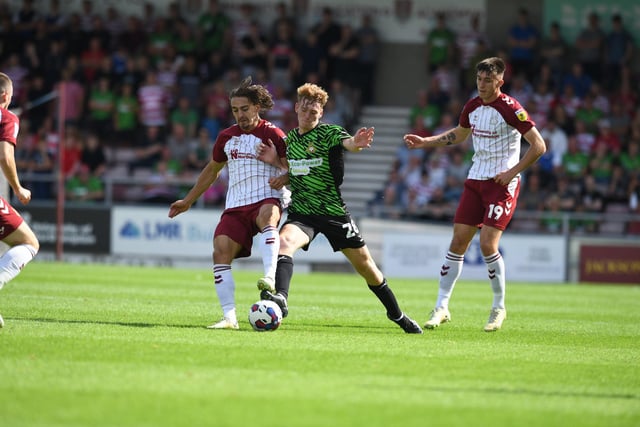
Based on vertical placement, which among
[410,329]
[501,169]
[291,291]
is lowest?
[291,291]

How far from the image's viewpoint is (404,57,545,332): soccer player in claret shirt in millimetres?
11203

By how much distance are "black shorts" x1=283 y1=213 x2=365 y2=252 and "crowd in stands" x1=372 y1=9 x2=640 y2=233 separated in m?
14.6

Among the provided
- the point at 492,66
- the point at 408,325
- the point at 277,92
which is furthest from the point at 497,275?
the point at 277,92

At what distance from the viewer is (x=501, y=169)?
1138cm

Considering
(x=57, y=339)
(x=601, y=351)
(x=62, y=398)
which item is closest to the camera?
(x=62, y=398)

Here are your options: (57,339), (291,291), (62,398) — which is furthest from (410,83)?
(62,398)

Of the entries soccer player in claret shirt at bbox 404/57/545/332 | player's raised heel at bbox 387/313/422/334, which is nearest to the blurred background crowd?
soccer player in claret shirt at bbox 404/57/545/332

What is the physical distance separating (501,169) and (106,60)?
20.2 metres

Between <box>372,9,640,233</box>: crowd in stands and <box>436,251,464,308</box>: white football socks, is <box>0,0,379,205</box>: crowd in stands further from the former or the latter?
<box>436,251,464,308</box>: white football socks

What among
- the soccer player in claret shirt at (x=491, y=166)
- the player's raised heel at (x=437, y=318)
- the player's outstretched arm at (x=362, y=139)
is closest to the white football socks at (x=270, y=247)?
the player's outstretched arm at (x=362, y=139)

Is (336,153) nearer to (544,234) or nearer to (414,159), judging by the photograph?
(544,234)

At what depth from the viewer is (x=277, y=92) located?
93.0 feet

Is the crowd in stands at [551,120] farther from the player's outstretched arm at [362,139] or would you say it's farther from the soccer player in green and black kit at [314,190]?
the player's outstretched arm at [362,139]

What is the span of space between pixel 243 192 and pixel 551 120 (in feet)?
58.9
